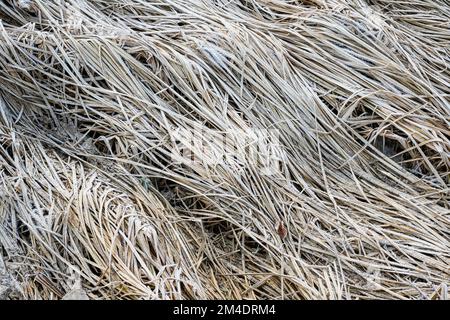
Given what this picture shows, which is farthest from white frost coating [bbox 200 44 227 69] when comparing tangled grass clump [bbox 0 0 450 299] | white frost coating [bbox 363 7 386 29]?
white frost coating [bbox 363 7 386 29]

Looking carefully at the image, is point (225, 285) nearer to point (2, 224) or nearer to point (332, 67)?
point (2, 224)

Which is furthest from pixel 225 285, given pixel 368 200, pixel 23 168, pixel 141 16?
pixel 141 16

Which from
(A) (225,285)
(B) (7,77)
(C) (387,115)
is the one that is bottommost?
(A) (225,285)

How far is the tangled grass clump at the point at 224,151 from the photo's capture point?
230 cm

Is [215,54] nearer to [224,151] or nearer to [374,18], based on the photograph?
[224,151]

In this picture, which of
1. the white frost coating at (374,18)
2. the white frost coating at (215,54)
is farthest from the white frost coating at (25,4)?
the white frost coating at (374,18)

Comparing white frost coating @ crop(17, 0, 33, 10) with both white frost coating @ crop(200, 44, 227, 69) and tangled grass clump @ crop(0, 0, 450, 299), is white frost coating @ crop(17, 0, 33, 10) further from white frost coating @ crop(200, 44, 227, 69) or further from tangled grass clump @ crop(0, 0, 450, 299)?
white frost coating @ crop(200, 44, 227, 69)

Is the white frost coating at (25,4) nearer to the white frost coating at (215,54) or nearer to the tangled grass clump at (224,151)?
the tangled grass clump at (224,151)

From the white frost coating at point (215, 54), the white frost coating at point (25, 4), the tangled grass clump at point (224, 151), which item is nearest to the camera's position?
the tangled grass clump at point (224, 151)

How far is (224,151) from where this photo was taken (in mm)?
2527

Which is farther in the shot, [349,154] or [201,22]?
[201,22]

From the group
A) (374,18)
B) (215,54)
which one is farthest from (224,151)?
(374,18)

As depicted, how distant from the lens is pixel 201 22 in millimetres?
2902

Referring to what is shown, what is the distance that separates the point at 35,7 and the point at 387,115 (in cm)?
140
